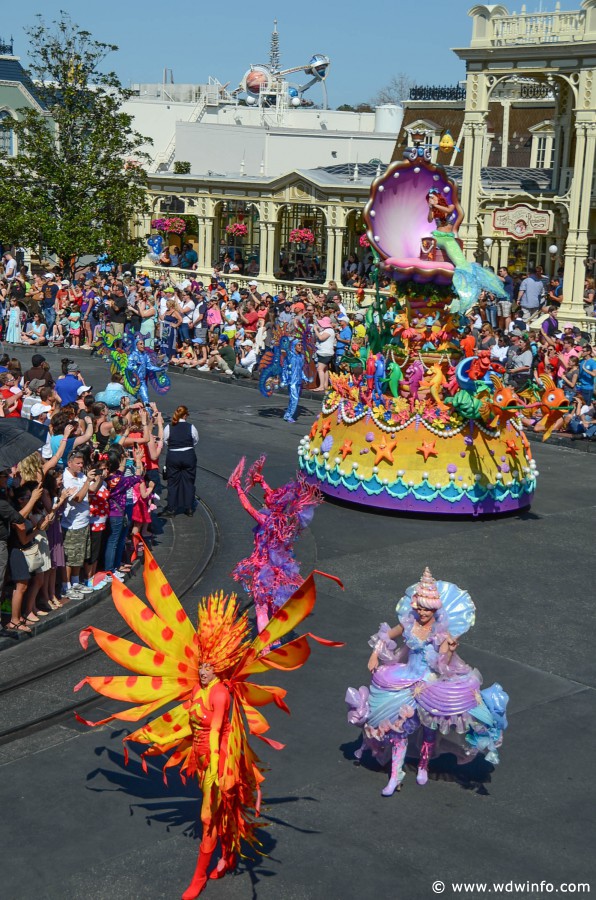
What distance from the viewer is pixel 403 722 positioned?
24.4ft

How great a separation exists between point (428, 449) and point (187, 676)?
7.85 meters

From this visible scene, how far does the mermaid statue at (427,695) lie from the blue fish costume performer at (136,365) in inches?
365

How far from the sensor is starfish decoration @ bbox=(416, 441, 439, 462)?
14.1 m

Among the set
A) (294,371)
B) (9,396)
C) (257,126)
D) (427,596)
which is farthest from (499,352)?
(257,126)

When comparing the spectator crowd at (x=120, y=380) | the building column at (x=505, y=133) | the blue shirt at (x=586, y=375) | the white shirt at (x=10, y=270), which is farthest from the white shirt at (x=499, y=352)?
the building column at (x=505, y=133)

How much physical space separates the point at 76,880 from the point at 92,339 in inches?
845

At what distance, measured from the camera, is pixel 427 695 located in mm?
7383

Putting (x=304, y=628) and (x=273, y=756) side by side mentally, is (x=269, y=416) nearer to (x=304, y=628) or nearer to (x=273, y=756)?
(x=304, y=628)

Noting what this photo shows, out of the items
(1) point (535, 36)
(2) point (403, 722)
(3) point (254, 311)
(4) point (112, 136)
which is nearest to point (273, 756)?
(2) point (403, 722)

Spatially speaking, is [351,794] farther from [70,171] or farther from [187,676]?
[70,171]

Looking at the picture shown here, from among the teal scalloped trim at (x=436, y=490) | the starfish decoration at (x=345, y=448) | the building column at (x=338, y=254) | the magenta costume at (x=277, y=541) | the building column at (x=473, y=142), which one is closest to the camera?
the magenta costume at (x=277, y=541)

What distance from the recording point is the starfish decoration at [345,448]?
1452 centimetres

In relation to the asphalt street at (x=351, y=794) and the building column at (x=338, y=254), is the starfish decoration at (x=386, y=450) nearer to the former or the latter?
the asphalt street at (x=351, y=794)

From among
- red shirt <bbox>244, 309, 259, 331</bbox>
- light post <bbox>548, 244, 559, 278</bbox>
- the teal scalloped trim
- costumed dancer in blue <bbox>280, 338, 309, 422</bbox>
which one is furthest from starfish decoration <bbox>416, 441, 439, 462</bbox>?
light post <bbox>548, 244, 559, 278</bbox>
